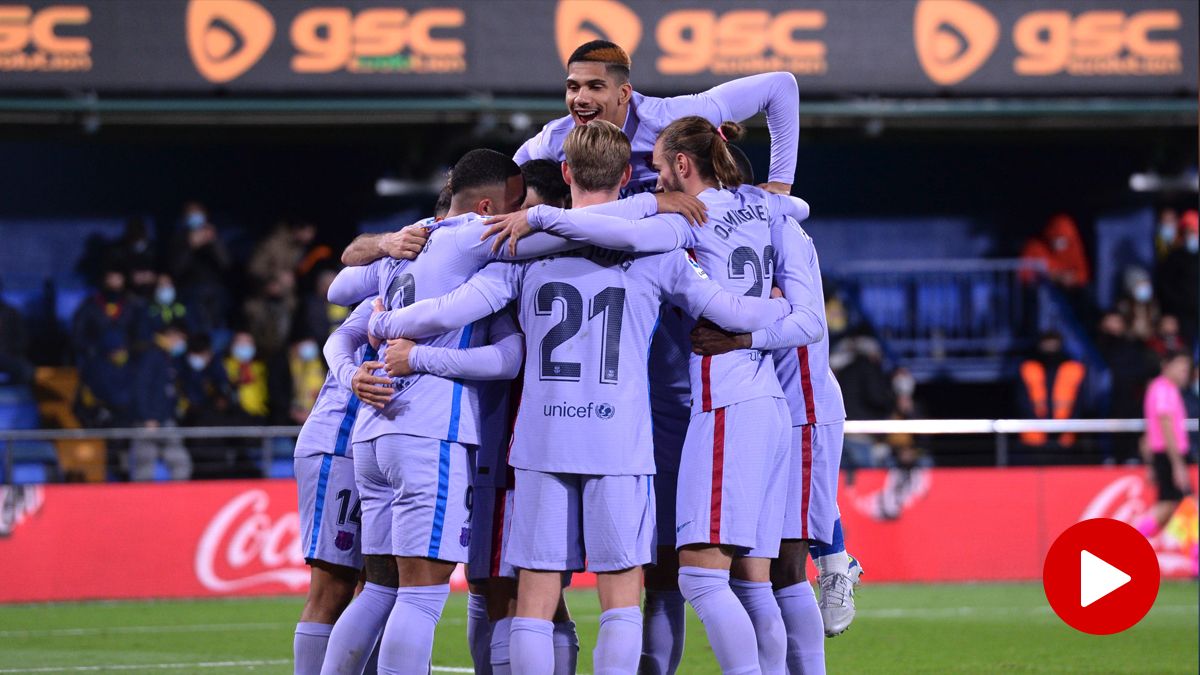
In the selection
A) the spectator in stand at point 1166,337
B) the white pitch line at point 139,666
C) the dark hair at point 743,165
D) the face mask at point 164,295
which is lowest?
the white pitch line at point 139,666

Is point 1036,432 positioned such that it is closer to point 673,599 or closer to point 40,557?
point 40,557

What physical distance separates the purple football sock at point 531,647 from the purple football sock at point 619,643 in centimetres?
16

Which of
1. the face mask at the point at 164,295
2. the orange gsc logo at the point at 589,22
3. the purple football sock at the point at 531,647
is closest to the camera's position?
the purple football sock at the point at 531,647

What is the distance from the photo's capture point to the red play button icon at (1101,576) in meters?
6.07

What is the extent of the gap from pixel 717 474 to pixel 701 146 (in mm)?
1213

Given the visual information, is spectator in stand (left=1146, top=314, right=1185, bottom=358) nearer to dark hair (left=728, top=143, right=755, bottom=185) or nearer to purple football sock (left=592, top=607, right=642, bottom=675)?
dark hair (left=728, top=143, right=755, bottom=185)

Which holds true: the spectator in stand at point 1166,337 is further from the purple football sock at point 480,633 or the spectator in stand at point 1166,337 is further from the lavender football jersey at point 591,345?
the lavender football jersey at point 591,345

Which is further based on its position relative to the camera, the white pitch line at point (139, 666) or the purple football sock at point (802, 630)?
the white pitch line at point (139, 666)

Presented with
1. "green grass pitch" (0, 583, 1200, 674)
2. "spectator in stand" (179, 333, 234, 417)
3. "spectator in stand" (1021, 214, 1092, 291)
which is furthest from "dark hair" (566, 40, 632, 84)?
"spectator in stand" (1021, 214, 1092, 291)

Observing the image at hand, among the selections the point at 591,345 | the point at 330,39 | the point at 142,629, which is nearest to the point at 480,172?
the point at 591,345

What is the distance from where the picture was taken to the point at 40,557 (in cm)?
1273

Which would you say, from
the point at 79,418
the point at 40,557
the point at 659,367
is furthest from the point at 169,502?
the point at 659,367

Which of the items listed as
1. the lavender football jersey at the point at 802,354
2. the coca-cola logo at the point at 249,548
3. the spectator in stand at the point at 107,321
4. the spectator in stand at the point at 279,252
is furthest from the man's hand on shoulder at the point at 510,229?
the spectator in stand at the point at 279,252

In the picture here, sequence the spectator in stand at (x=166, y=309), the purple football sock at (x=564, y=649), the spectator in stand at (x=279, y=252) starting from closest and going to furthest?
1. the purple football sock at (x=564, y=649)
2. the spectator in stand at (x=166, y=309)
3. the spectator in stand at (x=279, y=252)
